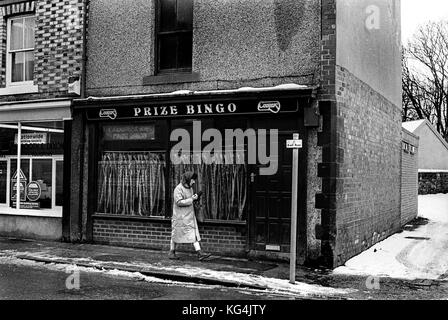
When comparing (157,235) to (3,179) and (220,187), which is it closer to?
(220,187)

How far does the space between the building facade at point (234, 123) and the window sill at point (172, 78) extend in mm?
25

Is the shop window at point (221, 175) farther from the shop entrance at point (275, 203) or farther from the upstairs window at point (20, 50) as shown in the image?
the upstairs window at point (20, 50)

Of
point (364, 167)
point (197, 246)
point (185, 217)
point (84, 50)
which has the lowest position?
point (197, 246)

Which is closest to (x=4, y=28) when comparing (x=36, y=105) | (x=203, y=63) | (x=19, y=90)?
(x=19, y=90)

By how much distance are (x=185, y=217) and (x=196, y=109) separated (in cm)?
228

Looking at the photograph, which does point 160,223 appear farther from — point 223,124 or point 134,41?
point 134,41

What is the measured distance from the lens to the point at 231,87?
427 inches

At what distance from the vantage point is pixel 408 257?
1128 centimetres

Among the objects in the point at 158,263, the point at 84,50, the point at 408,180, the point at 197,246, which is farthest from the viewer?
the point at 408,180

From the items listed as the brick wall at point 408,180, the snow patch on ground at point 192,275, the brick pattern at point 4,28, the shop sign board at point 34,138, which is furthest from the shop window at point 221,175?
the brick wall at point 408,180
